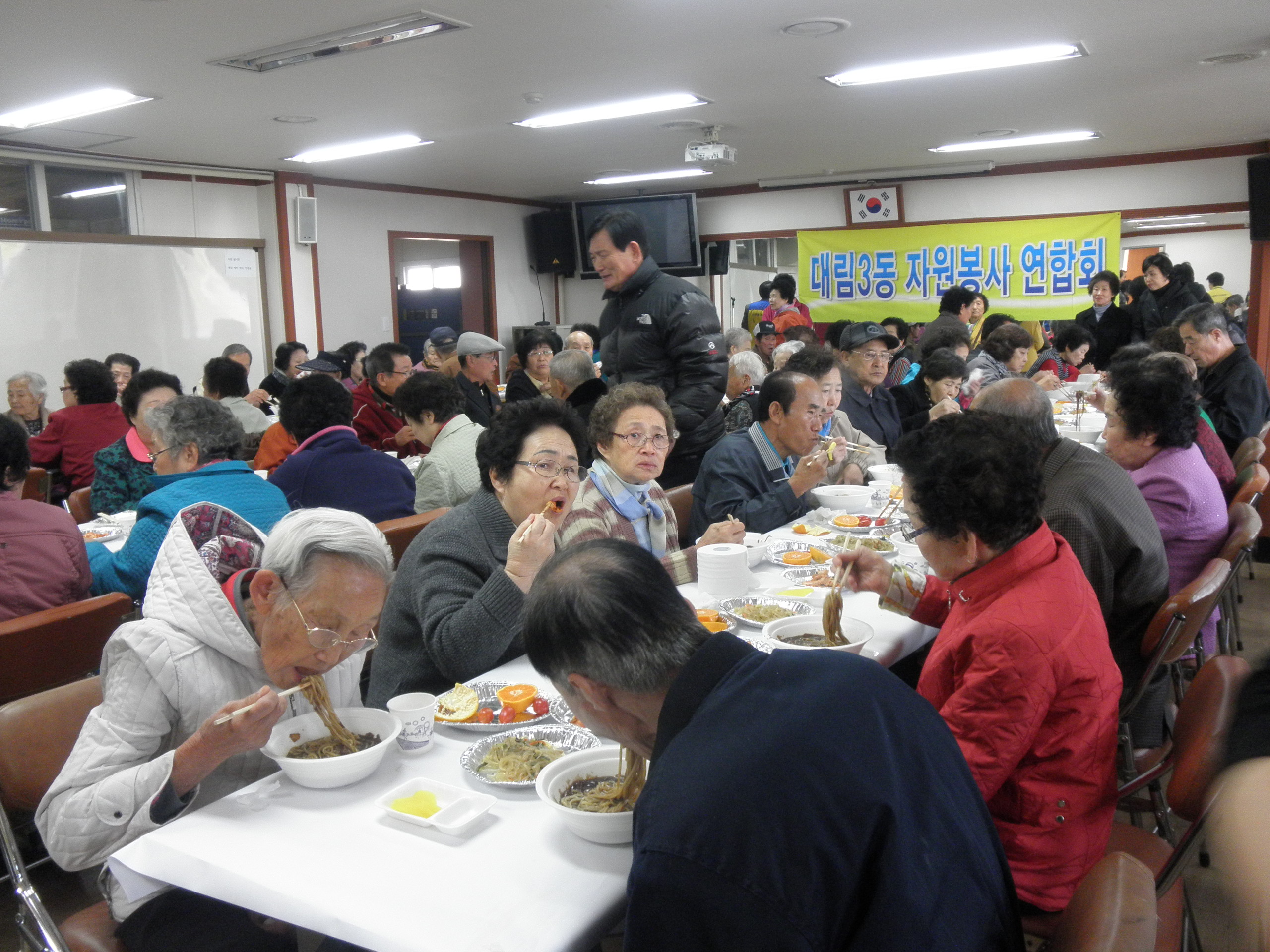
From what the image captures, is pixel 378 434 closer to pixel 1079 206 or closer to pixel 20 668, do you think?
pixel 20 668

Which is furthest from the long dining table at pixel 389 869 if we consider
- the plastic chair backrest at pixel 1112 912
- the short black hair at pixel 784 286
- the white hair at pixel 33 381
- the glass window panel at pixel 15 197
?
the short black hair at pixel 784 286

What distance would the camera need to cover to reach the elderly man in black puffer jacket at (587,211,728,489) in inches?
155

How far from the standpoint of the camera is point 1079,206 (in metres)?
9.48

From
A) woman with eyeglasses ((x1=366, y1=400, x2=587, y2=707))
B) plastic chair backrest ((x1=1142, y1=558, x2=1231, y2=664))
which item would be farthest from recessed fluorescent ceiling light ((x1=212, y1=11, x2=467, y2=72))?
plastic chair backrest ((x1=1142, y1=558, x2=1231, y2=664))

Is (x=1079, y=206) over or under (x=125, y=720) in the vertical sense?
over

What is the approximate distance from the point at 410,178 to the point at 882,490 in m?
6.91

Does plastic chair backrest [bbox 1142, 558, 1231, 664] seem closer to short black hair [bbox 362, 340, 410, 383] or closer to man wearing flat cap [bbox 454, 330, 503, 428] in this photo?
man wearing flat cap [bbox 454, 330, 503, 428]

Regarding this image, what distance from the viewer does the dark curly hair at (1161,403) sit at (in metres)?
2.84

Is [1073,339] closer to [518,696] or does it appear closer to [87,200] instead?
[518,696]

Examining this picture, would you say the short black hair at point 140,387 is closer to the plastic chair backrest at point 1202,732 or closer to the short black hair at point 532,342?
the short black hair at point 532,342

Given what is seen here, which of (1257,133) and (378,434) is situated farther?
(1257,133)

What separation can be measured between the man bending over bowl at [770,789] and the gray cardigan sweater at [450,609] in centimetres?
75

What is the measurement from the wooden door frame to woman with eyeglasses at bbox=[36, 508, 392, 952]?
8.47 m

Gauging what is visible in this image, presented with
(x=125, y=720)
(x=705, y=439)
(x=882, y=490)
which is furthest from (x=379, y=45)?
(x=125, y=720)
